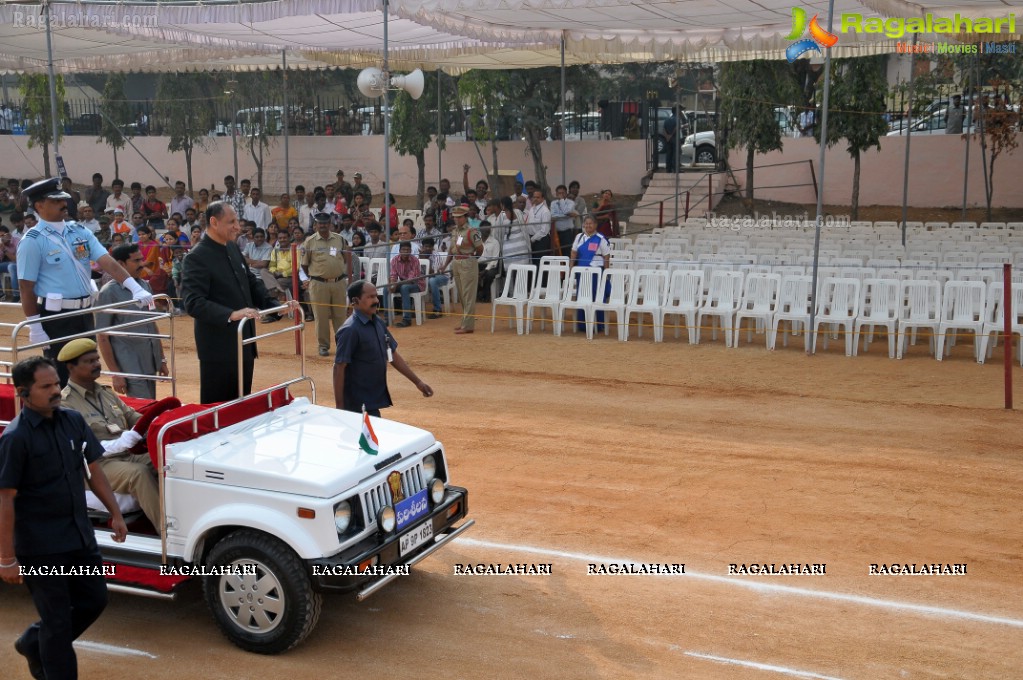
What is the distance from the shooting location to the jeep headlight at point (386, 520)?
543 centimetres

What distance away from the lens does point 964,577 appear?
20.7ft

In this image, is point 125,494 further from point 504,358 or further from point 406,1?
point 406,1

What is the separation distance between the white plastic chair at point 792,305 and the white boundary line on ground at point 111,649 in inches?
372

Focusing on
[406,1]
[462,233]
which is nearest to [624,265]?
[462,233]

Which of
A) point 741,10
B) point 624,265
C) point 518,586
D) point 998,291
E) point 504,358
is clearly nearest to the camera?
point 518,586

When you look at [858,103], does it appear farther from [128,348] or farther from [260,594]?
[260,594]

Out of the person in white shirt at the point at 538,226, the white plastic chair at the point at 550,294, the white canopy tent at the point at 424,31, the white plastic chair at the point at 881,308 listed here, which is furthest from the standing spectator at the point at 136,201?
the white plastic chair at the point at 881,308

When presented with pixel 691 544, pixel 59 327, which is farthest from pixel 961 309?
pixel 59 327

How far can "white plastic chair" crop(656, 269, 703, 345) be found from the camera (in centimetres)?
1384

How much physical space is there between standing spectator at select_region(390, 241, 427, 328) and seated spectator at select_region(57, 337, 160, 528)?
931cm

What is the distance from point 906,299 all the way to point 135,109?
27247 mm

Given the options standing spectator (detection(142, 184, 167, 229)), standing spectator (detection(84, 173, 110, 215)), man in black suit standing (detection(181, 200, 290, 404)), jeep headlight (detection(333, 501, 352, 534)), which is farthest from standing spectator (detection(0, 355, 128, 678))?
standing spectator (detection(84, 173, 110, 215))

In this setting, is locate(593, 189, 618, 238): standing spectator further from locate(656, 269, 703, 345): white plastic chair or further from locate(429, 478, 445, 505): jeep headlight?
locate(429, 478, 445, 505): jeep headlight

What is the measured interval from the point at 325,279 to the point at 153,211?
10.9 metres
